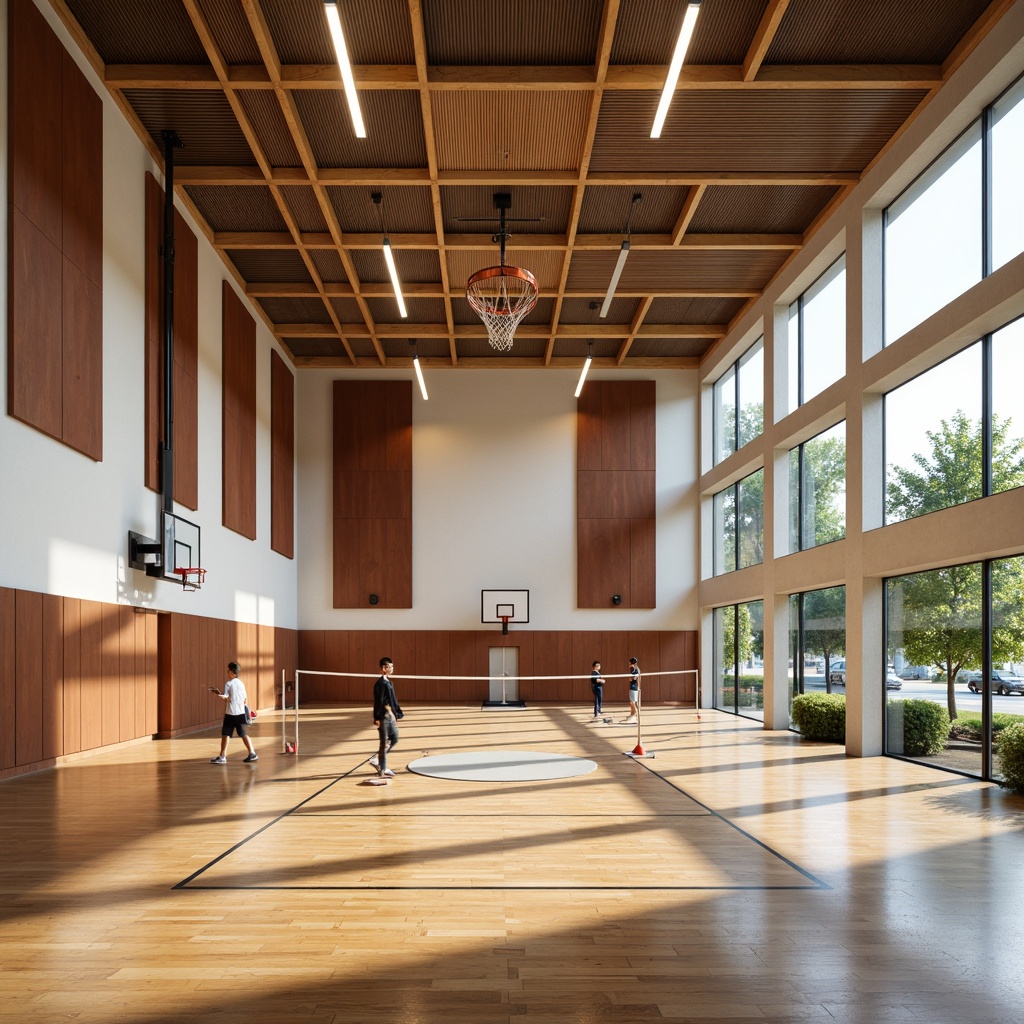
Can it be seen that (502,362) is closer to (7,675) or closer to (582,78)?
(582,78)

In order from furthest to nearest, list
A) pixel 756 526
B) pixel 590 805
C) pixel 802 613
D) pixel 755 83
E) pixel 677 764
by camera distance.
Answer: pixel 756 526 < pixel 802 613 < pixel 677 764 < pixel 755 83 < pixel 590 805

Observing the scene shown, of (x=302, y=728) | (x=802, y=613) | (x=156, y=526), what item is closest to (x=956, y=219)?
(x=802, y=613)

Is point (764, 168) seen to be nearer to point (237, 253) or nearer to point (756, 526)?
point (756, 526)

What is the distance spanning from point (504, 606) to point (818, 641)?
10.8 metres

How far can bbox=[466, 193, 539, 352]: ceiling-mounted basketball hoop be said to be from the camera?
15.6m

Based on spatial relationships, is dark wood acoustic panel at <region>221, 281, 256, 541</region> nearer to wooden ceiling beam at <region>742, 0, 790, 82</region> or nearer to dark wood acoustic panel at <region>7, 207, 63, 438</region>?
dark wood acoustic panel at <region>7, 207, 63, 438</region>

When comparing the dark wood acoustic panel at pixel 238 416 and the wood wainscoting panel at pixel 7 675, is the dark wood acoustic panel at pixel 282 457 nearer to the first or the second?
the dark wood acoustic panel at pixel 238 416

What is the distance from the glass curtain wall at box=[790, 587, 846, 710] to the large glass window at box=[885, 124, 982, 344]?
516cm

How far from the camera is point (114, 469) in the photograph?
47.7 feet

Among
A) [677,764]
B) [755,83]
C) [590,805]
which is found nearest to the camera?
[590,805]

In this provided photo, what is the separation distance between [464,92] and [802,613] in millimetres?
11979

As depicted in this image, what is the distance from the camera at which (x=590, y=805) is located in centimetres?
1054

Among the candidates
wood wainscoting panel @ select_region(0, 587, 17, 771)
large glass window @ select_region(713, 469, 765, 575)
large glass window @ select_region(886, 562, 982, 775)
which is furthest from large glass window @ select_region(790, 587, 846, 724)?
wood wainscoting panel @ select_region(0, 587, 17, 771)

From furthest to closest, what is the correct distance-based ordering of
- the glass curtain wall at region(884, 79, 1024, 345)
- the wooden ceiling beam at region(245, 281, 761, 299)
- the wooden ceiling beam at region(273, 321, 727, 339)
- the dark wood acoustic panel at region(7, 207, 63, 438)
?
1. the wooden ceiling beam at region(273, 321, 727, 339)
2. the wooden ceiling beam at region(245, 281, 761, 299)
3. the glass curtain wall at region(884, 79, 1024, 345)
4. the dark wood acoustic panel at region(7, 207, 63, 438)
